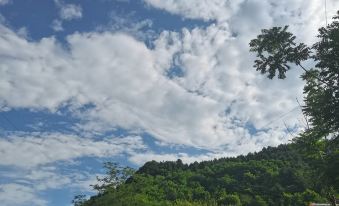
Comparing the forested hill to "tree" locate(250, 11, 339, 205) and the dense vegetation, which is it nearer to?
the dense vegetation

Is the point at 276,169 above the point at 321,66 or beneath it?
above

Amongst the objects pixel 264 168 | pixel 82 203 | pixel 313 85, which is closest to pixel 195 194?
pixel 264 168

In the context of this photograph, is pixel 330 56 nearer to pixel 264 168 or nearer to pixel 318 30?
pixel 318 30

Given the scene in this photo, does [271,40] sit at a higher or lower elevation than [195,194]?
lower

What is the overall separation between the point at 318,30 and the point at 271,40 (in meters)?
2.37

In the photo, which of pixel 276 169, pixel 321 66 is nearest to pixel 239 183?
pixel 276 169

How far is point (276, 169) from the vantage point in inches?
3917

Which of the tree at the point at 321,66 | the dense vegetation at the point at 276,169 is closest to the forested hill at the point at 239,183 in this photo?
the dense vegetation at the point at 276,169

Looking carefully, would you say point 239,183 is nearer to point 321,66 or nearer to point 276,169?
point 276,169

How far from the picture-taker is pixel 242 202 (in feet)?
304

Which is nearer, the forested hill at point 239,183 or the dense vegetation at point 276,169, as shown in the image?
the dense vegetation at point 276,169

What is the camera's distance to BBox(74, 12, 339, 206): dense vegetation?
19891 mm

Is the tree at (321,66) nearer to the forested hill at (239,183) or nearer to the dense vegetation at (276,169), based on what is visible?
the dense vegetation at (276,169)

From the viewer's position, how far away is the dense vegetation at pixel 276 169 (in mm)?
19891
